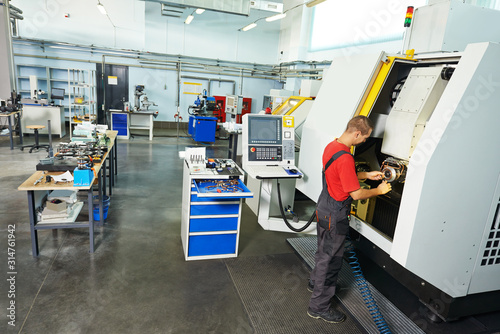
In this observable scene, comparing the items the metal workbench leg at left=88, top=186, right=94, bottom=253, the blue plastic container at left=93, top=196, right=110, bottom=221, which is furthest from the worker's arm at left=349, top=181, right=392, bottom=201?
the blue plastic container at left=93, top=196, right=110, bottom=221

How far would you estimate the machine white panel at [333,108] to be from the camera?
91.7 inches

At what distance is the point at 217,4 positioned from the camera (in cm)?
643

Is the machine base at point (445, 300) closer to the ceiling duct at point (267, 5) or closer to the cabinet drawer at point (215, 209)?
the cabinet drawer at point (215, 209)

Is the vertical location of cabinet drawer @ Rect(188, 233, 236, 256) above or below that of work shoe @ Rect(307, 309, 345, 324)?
above

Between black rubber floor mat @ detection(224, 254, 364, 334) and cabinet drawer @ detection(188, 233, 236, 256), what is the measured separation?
119 mm

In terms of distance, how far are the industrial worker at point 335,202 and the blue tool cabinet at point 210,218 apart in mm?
790

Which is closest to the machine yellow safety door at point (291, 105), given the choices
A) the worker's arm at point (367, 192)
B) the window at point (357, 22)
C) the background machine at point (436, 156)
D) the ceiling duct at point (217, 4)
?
the background machine at point (436, 156)

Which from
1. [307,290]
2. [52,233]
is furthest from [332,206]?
[52,233]

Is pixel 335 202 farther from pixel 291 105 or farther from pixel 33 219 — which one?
pixel 291 105

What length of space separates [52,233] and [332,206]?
9.22 feet

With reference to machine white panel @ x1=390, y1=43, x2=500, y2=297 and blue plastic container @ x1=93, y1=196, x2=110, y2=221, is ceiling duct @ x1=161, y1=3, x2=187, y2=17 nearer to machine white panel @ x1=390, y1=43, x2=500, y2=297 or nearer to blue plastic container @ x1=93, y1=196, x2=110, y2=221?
blue plastic container @ x1=93, y1=196, x2=110, y2=221

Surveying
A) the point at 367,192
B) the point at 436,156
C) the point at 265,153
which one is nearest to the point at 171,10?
the point at 265,153

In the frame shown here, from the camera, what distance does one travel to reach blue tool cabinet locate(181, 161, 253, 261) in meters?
2.70

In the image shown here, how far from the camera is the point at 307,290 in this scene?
8.46 ft
